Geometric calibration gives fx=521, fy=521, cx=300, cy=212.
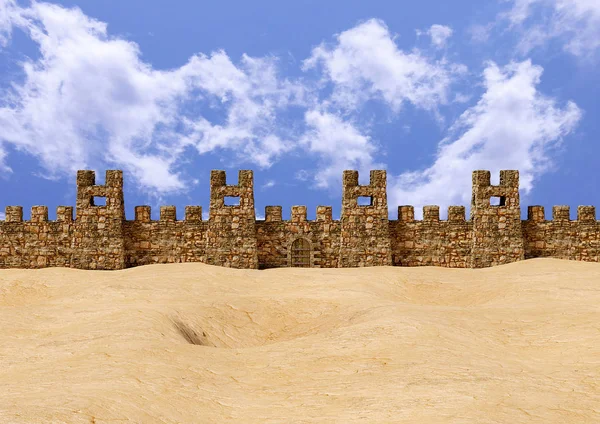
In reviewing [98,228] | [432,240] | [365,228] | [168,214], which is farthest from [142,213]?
[432,240]

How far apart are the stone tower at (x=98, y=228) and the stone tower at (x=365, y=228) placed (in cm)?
1003

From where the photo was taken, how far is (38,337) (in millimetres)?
10523

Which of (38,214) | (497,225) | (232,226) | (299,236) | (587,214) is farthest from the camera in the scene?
(587,214)

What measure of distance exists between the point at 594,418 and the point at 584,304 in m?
7.90

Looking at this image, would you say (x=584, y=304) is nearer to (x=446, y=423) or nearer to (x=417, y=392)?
(x=417, y=392)

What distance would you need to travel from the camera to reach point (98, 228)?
23359 mm

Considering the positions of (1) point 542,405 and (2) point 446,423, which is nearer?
(2) point 446,423

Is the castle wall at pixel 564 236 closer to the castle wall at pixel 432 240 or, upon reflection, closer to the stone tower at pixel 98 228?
the castle wall at pixel 432 240

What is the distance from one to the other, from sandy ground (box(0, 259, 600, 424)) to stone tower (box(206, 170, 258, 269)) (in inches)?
222

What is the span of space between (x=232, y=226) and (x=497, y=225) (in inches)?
467

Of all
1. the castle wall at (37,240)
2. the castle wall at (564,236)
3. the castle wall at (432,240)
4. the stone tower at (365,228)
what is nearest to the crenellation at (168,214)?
the castle wall at (37,240)

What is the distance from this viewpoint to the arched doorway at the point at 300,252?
23578 millimetres

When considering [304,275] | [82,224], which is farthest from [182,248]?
[304,275]

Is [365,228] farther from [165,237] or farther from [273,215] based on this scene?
[165,237]
